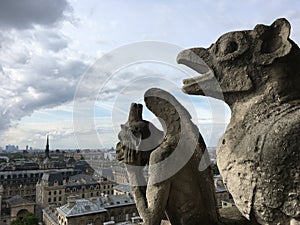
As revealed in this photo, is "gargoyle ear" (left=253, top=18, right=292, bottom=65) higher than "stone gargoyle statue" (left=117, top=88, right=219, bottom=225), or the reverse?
"gargoyle ear" (left=253, top=18, right=292, bottom=65)

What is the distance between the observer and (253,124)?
2.69 meters

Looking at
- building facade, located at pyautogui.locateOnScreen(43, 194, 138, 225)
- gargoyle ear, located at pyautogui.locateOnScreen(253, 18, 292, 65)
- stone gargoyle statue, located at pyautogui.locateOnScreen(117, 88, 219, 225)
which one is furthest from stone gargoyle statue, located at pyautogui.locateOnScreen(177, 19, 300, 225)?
building facade, located at pyautogui.locateOnScreen(43, 194, 138, 225)

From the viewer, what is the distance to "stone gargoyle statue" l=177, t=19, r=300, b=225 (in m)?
2.48

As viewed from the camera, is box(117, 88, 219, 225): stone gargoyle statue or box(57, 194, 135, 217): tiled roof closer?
box(117, 88, 219, 225): stone gargoyle statue

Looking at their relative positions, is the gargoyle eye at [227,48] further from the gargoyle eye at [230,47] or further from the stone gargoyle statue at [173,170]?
the stone gargoyle statue at [173,170]

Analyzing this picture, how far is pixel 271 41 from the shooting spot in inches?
109

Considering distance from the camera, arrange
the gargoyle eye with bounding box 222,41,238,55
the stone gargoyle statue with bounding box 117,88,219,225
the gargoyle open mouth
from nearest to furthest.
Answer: the gargoyle eye with bounding box 222,41,238,55, the gargoyle open mouth, the stone gargoyle statue with bounding box 117,88,219,225

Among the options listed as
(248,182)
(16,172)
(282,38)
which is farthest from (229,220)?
(16,172)

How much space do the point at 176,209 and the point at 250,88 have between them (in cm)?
170

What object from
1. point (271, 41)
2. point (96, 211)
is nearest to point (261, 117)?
point (271, 41)

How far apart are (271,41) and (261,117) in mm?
688

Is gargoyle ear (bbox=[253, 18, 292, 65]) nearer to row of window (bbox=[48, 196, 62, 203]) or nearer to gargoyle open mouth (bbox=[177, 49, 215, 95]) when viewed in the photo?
gargoyle open mouth (bbox=[177, 49, 215, 95])

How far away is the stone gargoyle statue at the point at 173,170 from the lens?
3.46 metres

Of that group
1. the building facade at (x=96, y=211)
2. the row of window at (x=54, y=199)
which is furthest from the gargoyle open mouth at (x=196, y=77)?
the row of window at (x=54, y=199)
